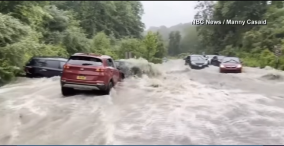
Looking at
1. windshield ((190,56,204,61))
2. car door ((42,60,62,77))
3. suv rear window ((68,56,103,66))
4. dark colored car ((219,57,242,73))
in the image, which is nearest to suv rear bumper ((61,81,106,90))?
suv rear window ((68,56,103,66))

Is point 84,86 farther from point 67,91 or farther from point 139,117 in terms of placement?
point 139,117

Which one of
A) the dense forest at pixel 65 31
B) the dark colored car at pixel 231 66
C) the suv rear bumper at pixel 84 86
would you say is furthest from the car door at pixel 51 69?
the dark colored car at pixel 231 66

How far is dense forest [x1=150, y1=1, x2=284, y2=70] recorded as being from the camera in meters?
30.5

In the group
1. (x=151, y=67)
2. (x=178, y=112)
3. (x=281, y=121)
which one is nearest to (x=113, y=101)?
(x=178, y=112)

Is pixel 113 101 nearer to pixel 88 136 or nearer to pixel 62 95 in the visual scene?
pixel 62 95

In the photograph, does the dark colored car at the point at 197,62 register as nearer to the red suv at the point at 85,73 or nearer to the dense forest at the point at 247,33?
the dense forest at the point at 247,33

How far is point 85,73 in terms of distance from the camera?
1196 cm

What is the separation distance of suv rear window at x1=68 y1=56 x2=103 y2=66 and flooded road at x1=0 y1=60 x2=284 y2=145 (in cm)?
120

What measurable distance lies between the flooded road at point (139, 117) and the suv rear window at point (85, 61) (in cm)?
120

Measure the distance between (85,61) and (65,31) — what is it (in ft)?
59.9

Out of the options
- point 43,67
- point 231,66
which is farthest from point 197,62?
point 43,67

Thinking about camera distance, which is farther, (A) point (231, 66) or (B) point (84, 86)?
(A) point (231, 66)

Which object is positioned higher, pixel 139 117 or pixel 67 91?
pixel 67 91

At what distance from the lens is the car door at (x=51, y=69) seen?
56.2ft
